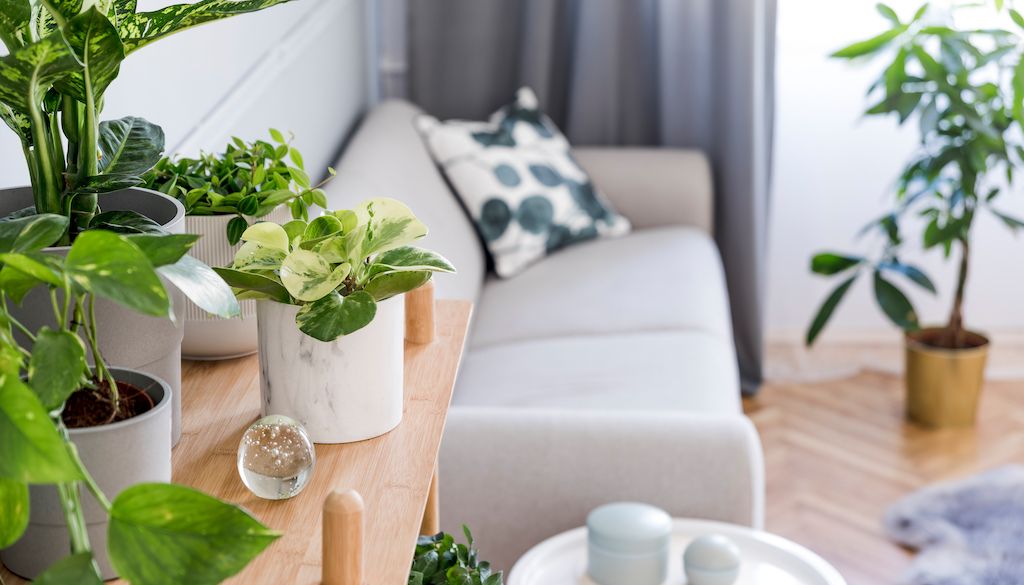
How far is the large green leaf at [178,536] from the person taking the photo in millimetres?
476

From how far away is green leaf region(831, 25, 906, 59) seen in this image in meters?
2.57

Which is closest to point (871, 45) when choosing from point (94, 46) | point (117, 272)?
point (94, 46)

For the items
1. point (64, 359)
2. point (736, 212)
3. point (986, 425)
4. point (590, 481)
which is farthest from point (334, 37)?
point (64, 359)

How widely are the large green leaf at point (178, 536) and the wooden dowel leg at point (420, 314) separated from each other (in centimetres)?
50

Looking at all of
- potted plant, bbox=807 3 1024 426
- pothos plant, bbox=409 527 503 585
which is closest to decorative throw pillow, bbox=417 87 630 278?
potted plant, bbox=807 3 1024 426

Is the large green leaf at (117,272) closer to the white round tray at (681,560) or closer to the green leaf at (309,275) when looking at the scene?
the green leaf at (309,275)

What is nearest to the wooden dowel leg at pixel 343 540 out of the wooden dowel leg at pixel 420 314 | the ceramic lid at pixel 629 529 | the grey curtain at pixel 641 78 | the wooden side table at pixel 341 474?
the wooden side table at pixel 341 474

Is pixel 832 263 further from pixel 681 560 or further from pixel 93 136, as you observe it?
pixel 93 136

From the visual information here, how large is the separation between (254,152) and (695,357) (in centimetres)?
116

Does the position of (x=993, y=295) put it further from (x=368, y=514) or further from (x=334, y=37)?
(x=368, y=514)

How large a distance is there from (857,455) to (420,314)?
6.20ft

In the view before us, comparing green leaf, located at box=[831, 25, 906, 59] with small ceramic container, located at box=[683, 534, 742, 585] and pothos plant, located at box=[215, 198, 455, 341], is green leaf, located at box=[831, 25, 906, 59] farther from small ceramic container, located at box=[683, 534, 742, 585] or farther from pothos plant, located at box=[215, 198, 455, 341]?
pothos plant, located at box=[215, 198, 455, 341]

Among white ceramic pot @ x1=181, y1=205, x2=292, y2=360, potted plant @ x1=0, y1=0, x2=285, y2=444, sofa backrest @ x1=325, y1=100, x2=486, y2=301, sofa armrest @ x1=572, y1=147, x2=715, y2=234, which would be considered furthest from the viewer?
sofa armrest @ x1=572, y1=147, x2=715, y2=234

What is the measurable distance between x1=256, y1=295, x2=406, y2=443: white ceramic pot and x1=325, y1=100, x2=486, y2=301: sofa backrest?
1018 millimetres
